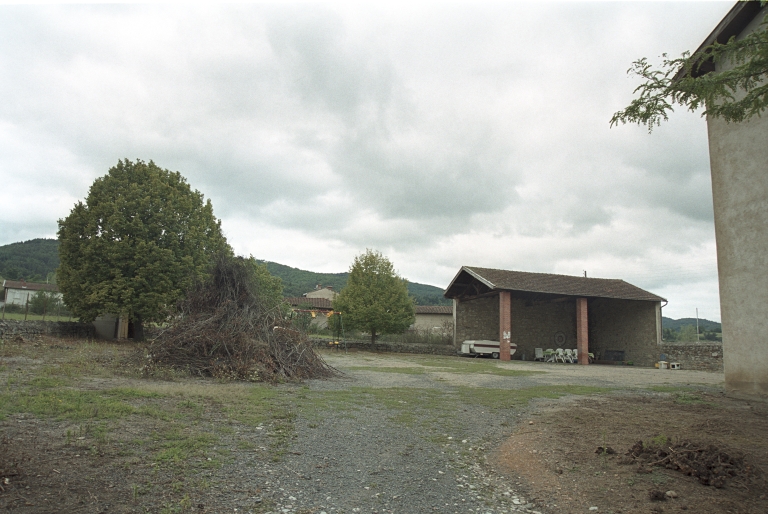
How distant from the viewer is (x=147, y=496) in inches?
139

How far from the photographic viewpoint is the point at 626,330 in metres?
29.0

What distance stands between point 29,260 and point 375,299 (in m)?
45.9

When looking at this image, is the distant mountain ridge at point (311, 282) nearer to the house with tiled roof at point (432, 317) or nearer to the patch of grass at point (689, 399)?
the house with tiled roof at point (432, 317)

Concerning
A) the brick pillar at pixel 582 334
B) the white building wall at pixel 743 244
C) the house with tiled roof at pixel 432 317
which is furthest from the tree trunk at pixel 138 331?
the house with tiled roof at pixel 432 317

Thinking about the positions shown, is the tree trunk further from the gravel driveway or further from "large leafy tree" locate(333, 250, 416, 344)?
the gravel driveway

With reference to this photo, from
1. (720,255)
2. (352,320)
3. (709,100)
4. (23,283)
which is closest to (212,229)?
(352,320)

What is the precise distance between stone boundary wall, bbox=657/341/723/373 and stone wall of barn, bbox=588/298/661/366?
1.34m

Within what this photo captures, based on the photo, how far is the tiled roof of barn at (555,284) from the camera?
25.9 metres

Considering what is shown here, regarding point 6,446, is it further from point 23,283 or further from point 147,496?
point 23,283

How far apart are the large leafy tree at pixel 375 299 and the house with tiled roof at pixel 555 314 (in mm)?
3258

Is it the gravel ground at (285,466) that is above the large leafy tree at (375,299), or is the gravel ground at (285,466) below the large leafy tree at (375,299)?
below

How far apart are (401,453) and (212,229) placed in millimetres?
20761

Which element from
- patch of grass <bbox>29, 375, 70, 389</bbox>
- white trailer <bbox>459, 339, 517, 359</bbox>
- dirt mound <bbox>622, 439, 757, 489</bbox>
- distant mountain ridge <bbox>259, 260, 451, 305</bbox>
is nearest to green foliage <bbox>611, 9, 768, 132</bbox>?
dirt mound <bbox>622, 439, 757, 489</bbox>

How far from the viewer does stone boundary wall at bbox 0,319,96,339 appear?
18141 mm
